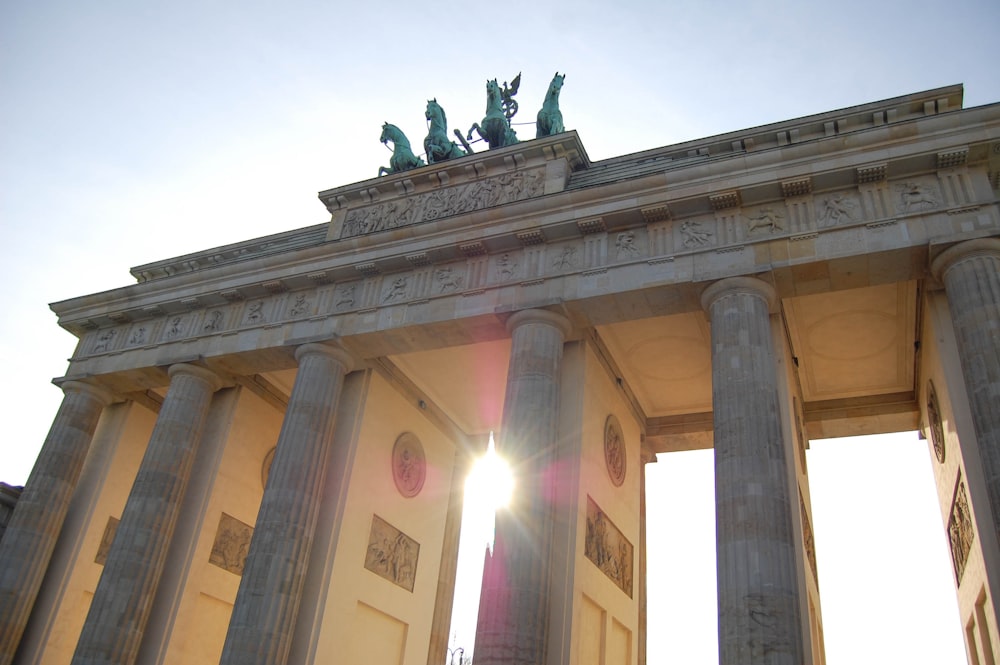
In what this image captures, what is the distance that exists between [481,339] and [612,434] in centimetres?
380

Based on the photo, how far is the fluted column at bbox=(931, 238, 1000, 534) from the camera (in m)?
10.8

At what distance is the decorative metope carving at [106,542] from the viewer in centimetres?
1950

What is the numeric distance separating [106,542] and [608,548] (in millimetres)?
12924

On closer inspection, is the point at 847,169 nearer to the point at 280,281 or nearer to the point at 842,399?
the point at 842,399

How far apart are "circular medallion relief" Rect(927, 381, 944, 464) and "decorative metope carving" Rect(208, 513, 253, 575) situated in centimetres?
1533

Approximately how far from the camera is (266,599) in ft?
47.8

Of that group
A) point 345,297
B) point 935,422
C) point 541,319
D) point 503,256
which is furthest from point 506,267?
point 935,422

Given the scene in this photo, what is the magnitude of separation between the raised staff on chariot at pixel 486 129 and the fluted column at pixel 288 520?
6.15 meters

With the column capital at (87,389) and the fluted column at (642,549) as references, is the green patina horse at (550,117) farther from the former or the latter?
the column capital at (87,389)

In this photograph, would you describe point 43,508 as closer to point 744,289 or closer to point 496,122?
point 496,122

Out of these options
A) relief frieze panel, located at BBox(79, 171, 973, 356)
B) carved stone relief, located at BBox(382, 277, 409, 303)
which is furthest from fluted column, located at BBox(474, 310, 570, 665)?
carved stone relief, located at BBox(382, 277, 409, 303)

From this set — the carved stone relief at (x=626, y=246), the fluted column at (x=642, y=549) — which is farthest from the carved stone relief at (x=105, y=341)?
the fluted column at (x=642, y=549)

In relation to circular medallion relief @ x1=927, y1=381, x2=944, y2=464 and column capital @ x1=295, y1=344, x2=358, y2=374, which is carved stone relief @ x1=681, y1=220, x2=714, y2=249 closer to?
circular medallion relief @ x1=927, y1=381, x2=944, y2=464

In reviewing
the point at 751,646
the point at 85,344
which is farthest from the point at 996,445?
the point at 85,344
